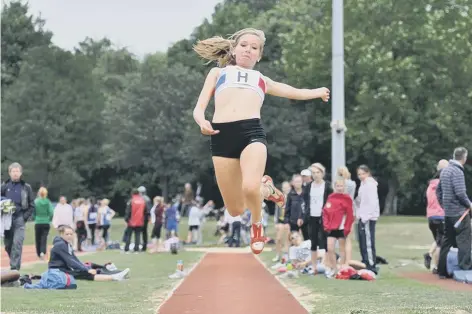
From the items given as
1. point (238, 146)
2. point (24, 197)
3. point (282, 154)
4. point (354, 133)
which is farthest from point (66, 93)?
point (238, 146)

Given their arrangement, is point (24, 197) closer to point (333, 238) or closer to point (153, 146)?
point (333, 238)

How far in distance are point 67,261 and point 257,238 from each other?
7121 millimetres


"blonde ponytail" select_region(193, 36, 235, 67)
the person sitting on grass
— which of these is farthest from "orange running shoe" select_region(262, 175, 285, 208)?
the person sitting on grass

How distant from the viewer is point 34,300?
10883mm

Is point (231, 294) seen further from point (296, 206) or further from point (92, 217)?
point (92, 217)

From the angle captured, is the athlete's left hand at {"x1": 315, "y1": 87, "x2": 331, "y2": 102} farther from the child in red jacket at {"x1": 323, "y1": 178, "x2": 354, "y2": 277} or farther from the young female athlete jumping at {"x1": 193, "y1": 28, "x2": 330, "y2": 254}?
the child in red jacket at {"x1": 323, "y1": 178, "x2": 354, "y2": 277}

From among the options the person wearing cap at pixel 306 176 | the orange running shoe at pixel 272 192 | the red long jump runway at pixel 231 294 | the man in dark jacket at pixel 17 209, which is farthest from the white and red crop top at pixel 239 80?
the person wearing cap at pixel 306 176

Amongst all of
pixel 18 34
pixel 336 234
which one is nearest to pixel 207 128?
pixel 336 234

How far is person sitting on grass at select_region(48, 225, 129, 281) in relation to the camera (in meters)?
13.7

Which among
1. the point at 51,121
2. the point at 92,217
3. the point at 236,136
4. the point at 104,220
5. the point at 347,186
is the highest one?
the point at 51,121

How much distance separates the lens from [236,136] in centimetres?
743

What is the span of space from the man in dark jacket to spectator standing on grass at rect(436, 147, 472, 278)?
783 centimetres

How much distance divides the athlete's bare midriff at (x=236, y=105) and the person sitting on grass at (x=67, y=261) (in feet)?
23.5

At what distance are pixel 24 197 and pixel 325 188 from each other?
5.81 m
